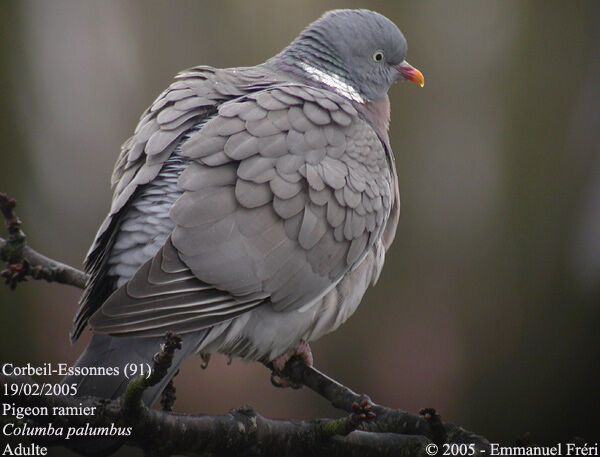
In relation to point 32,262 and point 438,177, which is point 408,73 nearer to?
point 438,177

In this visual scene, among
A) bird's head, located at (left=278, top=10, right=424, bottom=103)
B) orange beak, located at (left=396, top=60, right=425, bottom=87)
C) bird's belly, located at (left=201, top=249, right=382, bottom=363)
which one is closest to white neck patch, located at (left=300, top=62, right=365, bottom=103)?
bird's head, located at (left=278, top=10, right=424, bottom=103)

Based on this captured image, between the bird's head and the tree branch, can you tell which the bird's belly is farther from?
the bird's head

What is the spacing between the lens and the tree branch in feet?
6.68

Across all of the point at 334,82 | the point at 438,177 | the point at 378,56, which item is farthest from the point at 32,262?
the point at 438,177

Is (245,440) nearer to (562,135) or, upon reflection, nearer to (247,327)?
(247,327)

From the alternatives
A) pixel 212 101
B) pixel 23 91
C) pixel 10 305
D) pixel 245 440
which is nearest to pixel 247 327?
pixel 245 440

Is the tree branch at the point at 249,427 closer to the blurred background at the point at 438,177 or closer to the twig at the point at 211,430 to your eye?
the twig at the point at 211,430

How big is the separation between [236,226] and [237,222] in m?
0.01

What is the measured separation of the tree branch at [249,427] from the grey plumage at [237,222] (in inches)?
8.5

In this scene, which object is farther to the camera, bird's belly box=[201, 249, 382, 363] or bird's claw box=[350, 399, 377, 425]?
bird's belly box=[201, 249, 382, 363]

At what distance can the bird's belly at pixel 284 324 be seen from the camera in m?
2.97

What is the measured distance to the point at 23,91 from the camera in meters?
5.17

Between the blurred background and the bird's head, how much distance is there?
117 centimetres

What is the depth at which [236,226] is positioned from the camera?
113 inches
